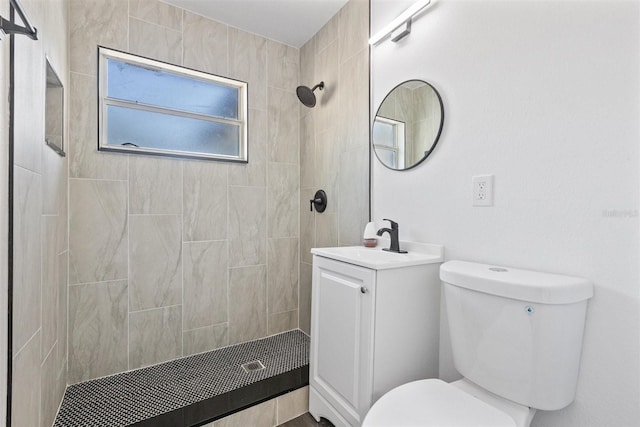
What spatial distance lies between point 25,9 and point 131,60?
104cm

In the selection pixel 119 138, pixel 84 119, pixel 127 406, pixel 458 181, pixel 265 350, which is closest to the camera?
pixel 458 181

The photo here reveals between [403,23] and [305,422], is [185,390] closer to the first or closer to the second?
[305,422]

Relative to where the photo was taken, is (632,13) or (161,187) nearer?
(632,13)

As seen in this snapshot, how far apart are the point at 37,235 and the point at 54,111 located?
662mm

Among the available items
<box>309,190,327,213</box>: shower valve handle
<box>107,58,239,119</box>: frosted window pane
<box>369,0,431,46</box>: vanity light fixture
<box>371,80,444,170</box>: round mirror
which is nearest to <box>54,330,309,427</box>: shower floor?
<box>309,190,327,213</box>: shower valve handle

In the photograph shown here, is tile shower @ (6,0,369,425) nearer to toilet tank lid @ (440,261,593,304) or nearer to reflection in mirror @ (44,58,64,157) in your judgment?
reflection in mirror @ (44,58,64,157)

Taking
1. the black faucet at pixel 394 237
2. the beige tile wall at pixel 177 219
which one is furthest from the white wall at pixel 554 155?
the beige tile wall at pixel 177 219

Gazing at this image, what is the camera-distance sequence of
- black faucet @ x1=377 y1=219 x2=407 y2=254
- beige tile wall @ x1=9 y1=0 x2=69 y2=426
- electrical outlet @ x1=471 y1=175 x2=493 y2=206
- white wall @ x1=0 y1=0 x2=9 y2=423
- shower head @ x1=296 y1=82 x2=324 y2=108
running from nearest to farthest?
white wall @ x1=0 y1=0 x2=9 y2=423
beige tile wall @ x1=9 y1=0 x2=69 y2=426
electrical outlet @ x1=471 y1=175 x2=493 y2=206
black faucet @ x1=377 y1=219 x2=407 y2=254
shower head @ x1=296 y1=82 x2=324 y2=108

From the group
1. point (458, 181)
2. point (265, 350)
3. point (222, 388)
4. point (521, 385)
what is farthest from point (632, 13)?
point (265, 350)

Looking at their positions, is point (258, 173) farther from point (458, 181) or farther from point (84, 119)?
point (458, 181)

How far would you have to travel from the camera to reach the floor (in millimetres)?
1500

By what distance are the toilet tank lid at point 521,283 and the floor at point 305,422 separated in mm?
Result: 1011

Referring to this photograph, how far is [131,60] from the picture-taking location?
6.15 feet

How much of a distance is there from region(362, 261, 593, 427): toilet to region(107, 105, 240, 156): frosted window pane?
1.87 meters
